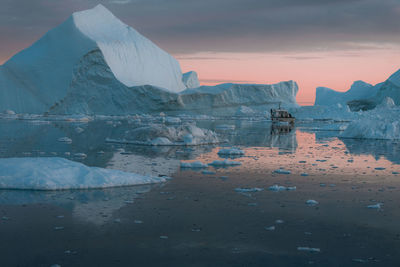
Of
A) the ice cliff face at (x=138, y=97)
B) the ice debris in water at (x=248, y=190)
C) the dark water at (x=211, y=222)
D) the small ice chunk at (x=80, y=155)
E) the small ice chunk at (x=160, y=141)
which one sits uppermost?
the ice cliff face at (x=138, y=97)

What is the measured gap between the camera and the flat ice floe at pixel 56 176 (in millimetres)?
6559

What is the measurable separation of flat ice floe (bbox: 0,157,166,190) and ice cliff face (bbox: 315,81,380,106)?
52.3 metres

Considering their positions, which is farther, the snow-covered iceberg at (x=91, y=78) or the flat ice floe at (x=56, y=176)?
the snow-covered iceberg at (x=91, y=78)

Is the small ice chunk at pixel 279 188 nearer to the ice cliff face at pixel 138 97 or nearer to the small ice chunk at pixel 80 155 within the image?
the small ice chunk at pixel 80 155

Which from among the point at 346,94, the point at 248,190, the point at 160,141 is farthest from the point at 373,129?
the point at 346,94

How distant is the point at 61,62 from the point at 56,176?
35143 mm

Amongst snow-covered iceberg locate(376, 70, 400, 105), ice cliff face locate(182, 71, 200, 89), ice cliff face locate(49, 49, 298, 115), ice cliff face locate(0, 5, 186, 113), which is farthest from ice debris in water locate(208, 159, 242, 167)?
ice cliff face locate(182, 71, 200, 89)

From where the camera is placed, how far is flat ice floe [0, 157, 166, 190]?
21.5 feet

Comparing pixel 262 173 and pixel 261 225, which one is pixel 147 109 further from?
pixel 261 225

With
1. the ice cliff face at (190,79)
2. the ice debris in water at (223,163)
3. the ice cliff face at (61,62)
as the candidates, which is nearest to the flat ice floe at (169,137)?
the ice debris in water at (223,163)

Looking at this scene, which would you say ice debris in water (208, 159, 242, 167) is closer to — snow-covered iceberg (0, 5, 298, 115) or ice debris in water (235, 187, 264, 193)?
ice debris in water (235, 187, 264, 193)

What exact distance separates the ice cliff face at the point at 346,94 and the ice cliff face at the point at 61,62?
2802cm

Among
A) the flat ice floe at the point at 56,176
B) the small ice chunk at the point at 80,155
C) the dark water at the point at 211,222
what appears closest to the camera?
the dark water at the point at 211,222

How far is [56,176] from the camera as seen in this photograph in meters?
6.75
